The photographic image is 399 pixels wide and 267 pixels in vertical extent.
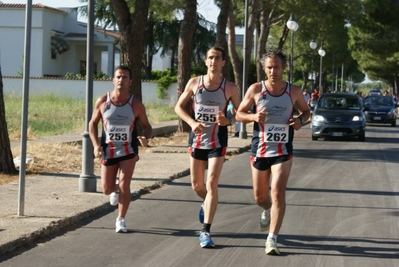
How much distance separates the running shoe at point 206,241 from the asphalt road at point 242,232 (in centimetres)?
8

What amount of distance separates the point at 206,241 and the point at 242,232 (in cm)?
112

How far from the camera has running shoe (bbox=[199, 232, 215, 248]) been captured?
865 centimetres

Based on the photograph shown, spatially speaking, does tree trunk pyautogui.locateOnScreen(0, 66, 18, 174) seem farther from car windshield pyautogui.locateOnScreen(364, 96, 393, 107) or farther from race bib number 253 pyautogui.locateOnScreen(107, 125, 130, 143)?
car windshield pyautogui.locateOnScreen(364, 96, 393, 107)

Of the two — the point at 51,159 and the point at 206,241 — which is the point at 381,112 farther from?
the point at 206,241

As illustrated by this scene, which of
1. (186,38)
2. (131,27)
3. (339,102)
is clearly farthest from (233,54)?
(131,27)

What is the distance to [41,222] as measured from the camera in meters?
9.49

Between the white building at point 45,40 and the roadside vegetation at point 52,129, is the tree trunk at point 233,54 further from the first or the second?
the white building at point 45,40

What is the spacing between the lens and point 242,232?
31.8ft

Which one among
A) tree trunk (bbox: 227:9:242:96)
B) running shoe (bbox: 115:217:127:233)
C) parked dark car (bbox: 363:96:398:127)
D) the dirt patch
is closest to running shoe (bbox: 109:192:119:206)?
running shoe (bbox: 115:217:127:233)

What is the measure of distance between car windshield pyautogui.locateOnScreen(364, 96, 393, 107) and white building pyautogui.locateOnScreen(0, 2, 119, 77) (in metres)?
21.9

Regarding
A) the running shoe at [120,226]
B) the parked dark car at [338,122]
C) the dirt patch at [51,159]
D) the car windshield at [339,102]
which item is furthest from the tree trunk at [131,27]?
the running shoe at [120,226]

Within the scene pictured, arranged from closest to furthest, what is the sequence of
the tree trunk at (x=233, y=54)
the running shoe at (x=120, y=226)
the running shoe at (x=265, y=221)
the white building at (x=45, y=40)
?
the running shoe at (x=265, y=221)
the running shoe at (x=120, y=226)
the tree trunk at (x=233, y=54)
the white building at (x=45, y=40)

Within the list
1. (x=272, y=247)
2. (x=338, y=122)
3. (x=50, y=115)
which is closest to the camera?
(x=272, y=247)

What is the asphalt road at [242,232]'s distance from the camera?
A: 26.7ft
